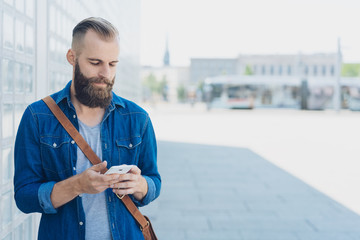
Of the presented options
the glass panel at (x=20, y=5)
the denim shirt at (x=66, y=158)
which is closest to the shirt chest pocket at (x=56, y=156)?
the denim shirt at (x=66, y=158)

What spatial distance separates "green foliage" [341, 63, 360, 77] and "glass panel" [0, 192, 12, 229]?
275ft

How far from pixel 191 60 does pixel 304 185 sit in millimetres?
89935

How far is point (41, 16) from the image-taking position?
114 inches

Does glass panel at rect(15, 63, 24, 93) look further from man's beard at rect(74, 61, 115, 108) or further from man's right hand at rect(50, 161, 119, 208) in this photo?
man's right hand at rect(50, 161, 119, 208)

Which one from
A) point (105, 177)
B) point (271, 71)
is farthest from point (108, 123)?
point (271, 71)

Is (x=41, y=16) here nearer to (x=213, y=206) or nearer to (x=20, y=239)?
(x=20, y=239)

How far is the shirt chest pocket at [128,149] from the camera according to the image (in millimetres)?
1731

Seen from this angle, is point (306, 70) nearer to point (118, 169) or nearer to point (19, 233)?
point (19, 233)

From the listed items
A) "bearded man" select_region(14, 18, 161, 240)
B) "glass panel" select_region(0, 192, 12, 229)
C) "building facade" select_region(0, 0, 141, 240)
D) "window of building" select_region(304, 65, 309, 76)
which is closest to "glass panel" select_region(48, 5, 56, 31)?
"building facade" select_region(0, 0, 141, 240)

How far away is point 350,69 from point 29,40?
85.9 meters

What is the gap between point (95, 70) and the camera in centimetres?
163

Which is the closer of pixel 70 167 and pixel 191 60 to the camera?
pixel 70 167

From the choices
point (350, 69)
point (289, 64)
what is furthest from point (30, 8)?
point (350, 69)

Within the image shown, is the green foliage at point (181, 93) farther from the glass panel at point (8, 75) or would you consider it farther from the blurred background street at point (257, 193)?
the glass panel at point (8, 75)
